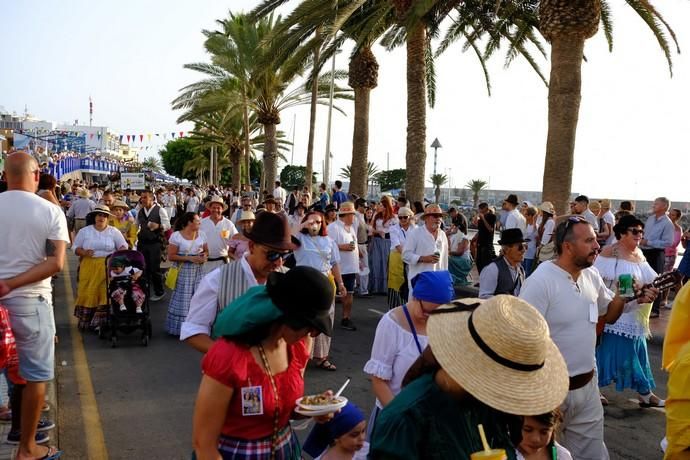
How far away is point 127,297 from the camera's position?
26.2 ft

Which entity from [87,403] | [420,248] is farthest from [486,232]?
[87,403]

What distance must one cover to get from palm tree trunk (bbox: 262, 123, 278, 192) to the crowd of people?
694 inches

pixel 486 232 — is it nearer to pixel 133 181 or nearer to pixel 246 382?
pixel 246 382

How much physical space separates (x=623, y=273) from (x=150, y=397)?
16.0 ft

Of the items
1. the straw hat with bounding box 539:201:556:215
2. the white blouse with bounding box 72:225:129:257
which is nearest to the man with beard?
the white blouse with bounding box 72:225:129:257

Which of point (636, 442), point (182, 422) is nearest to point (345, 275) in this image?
point (182, 422)

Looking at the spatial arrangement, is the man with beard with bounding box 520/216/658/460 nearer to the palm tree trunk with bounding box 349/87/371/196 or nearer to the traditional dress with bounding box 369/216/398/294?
the traditional dress with bounding box 369/216/398/294

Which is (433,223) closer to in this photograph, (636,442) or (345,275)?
(345,275)

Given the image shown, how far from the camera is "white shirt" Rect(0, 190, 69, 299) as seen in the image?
407cm

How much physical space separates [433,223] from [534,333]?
6194 millimetres

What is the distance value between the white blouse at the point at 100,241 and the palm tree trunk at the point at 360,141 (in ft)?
34.1

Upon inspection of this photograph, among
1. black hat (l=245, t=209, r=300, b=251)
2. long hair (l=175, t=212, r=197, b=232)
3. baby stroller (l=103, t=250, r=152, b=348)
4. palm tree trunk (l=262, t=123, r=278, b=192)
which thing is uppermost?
palm tree trunk (l=262, t=123, r=278, b=192)

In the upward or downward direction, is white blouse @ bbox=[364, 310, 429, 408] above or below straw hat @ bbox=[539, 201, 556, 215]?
below

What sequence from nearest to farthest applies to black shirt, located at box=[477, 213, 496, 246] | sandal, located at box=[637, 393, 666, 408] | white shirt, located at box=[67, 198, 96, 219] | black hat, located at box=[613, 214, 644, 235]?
black hat, located at box=[613, 214, 644, 235], sandal, located at box=[637, 393, 666, 408], black shirt, located at box=[477, 213, 496, 246], white shirt, located at box=[67, 198, 96, 219]
